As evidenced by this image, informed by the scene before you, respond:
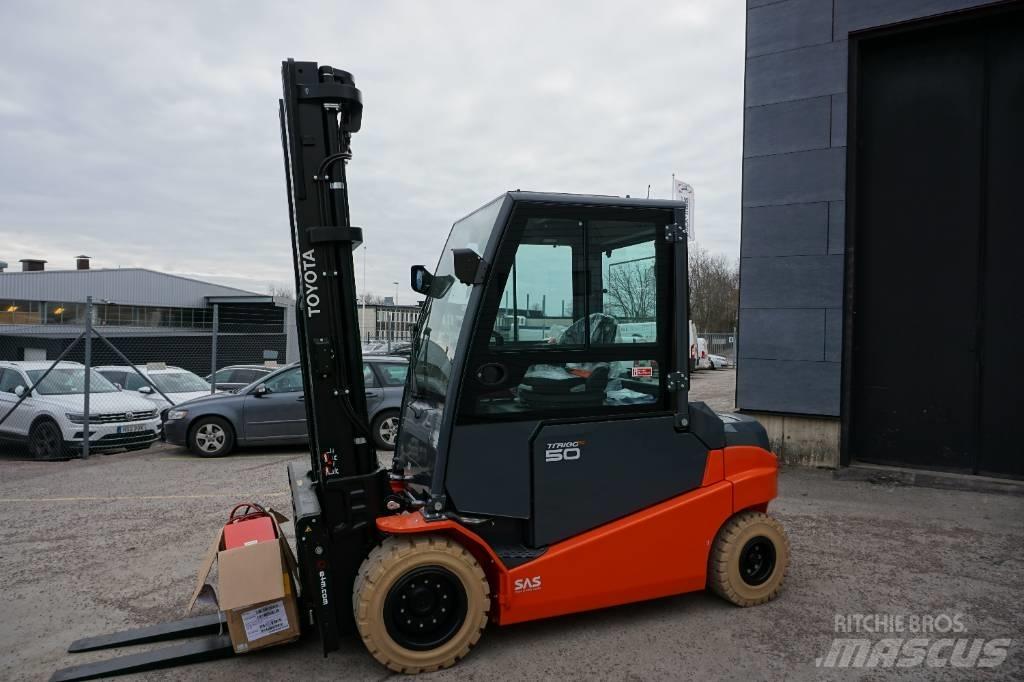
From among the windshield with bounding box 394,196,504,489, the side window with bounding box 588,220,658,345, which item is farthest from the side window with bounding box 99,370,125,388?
the side window with bounding box 588,220,658,345

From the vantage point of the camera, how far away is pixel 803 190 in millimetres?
8914

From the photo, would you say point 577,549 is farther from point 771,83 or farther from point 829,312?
point 771,83

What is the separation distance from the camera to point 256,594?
359 centimetres

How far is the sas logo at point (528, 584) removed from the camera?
12.3 ft

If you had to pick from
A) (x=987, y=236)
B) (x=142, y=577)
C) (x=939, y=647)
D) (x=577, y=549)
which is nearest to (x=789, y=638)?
(x=939, y=647)

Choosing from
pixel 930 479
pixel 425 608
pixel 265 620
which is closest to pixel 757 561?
pixel 425 608

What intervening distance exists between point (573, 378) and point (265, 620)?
2.14m

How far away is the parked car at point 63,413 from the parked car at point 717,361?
31581 mm

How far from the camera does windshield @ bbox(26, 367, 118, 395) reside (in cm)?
1102

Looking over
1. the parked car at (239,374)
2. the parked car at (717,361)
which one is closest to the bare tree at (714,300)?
the parked car at (717,361)

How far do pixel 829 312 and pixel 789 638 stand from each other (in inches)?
222

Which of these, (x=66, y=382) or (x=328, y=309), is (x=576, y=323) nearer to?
(x=328, y=309)

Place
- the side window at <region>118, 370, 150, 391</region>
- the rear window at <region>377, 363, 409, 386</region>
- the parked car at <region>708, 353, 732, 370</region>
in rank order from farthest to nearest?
the parked car at <region>708, 353, 732, 370</region>, the side window at <region>118, 370, 150, 391</region>, the rear window at <region>377, 363, 409, 386</region>

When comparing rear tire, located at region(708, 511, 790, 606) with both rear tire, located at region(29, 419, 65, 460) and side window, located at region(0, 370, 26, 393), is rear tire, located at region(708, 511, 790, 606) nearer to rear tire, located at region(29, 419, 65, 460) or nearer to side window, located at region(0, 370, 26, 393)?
rear tire, located at region(29, 419, 65, 460)
